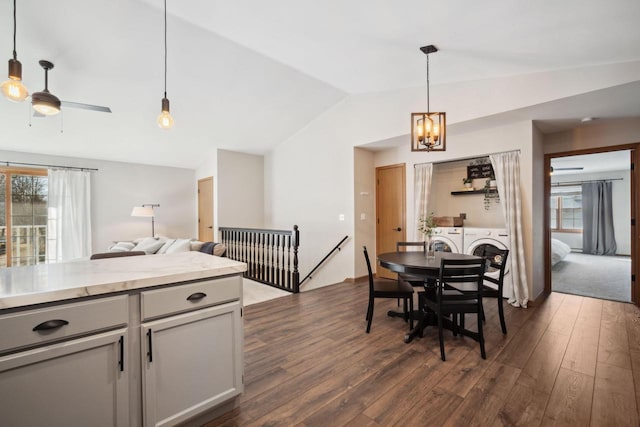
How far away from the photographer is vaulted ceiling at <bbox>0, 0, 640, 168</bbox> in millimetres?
2309

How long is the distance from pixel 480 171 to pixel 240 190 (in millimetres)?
5215

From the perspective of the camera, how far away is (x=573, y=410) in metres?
1.75

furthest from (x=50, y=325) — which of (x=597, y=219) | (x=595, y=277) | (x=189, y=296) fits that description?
(x=597, y=219)

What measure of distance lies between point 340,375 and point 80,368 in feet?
5.31

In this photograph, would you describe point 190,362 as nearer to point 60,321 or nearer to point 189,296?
point 189,296

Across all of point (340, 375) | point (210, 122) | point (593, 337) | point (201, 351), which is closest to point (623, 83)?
point (593, 337)

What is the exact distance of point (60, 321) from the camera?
1.19 m

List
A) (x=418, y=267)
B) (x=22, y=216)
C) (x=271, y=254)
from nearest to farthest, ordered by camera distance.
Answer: (x=418, y=267) < (x=271, y=254) < (x=22, y=216)

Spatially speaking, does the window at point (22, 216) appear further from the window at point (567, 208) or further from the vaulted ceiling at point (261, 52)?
the window at point (567, 208)

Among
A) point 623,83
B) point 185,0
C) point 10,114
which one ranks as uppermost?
point 185,0

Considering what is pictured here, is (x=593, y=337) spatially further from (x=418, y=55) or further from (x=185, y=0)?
(x=185, y=0)

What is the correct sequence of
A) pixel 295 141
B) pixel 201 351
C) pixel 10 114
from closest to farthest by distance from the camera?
pixel 201 351
pixel 10 114
pixel 295 141

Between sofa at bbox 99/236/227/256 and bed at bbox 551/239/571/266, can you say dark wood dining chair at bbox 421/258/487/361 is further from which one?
bed at bbox 551/239/571/266

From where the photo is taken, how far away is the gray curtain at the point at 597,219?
7910mm
